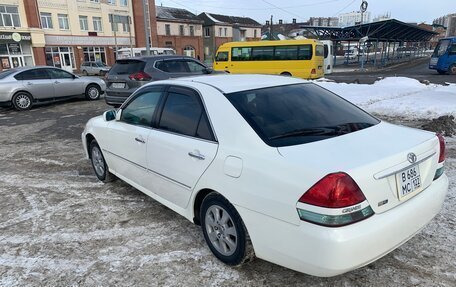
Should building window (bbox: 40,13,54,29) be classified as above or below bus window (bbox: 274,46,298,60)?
above

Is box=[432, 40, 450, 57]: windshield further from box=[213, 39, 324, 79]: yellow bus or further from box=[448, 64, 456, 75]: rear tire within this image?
box=[213, 39, 324, 79]: yellow bus

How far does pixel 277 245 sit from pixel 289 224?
0.74 feet

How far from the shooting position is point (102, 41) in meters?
44.2

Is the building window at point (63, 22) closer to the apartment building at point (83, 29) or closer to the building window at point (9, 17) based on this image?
the apartment building at point (83, 29)

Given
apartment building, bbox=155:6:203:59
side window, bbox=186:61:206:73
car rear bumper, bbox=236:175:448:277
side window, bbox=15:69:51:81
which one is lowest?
car rear bumper, bbox=236:175:448:277

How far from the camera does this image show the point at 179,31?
5391cm

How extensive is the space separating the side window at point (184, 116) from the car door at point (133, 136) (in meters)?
0.25

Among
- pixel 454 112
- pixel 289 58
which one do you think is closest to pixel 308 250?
pixel 454 112

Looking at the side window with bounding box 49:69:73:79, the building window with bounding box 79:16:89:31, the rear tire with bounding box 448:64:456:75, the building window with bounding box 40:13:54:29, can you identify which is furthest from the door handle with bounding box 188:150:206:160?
the building window with bounding box 79:16:89:31

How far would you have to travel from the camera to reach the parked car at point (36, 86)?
1216 centimetres

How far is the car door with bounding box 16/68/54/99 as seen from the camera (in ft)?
40.9

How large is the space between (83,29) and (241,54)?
89.4 ft

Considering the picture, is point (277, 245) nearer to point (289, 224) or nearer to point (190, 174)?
point (289, 224)

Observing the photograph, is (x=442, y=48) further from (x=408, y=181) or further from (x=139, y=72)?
(x=408, y=181)
